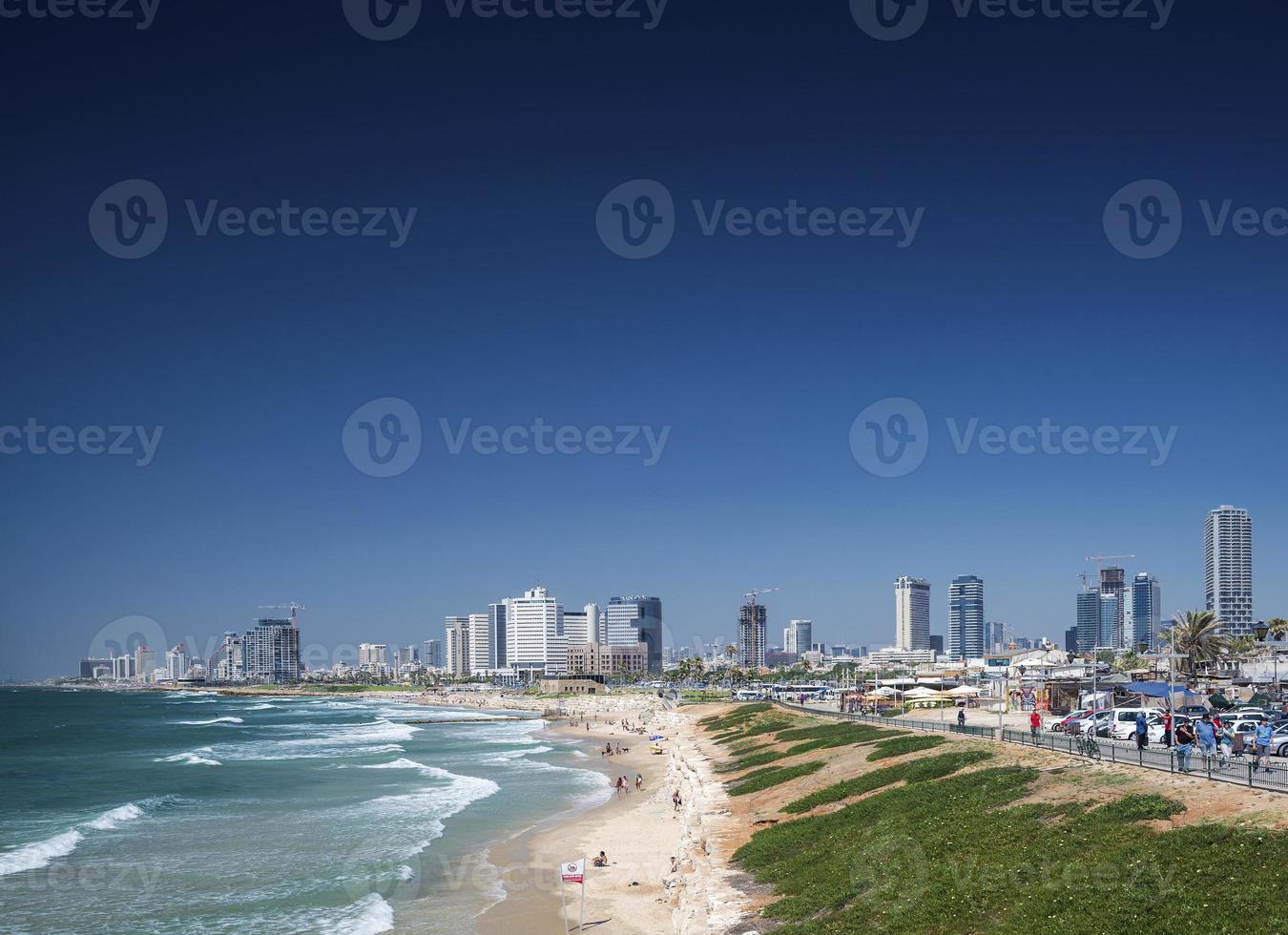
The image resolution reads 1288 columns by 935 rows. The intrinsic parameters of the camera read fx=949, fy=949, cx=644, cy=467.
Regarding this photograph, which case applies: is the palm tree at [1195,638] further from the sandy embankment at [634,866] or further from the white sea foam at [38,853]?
the white sea foam at [38,853]

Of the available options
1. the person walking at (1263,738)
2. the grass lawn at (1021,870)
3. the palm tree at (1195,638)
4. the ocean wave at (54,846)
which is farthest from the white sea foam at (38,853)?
the palm tree at (1195,638)

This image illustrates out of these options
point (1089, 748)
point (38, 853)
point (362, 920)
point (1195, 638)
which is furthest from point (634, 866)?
point (1195, 638)

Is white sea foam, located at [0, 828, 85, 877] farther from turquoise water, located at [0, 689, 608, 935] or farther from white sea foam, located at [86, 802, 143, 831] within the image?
white sea foam, located at [86, 802, 143, 831]

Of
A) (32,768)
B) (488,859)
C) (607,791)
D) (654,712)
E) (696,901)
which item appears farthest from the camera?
(654,712)

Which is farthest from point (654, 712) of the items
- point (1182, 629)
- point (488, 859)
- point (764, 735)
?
point (488, 859)

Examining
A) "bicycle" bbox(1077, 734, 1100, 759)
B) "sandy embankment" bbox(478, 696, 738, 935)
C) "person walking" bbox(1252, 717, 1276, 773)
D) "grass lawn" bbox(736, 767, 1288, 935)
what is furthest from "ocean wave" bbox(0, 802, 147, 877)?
"person walking" bbox(1252, 717, 1276, 773)

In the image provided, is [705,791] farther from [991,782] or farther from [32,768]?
[32,768]

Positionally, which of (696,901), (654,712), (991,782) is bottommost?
(654,712)
